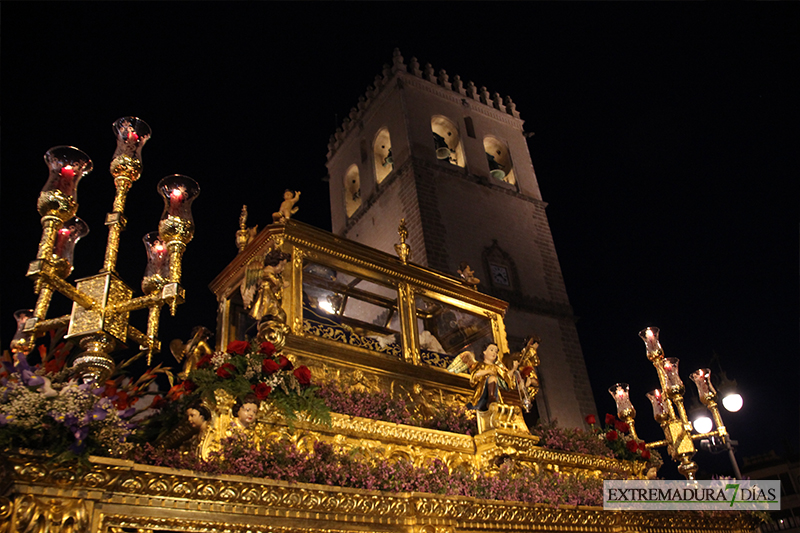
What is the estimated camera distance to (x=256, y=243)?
24.8 feet

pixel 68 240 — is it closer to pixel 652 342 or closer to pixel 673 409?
pixel 652 342

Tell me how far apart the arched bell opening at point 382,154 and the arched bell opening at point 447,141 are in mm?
2192

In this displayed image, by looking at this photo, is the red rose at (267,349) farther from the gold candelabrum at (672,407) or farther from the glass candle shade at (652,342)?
the glass candle shade at (652,342)

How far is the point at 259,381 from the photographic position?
546 cm

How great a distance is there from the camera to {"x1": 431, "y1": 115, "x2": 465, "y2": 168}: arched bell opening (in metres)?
25.5

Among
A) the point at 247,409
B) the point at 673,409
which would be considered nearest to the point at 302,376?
the point at 247,409

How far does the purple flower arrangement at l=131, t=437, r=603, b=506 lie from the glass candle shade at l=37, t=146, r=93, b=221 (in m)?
1.97

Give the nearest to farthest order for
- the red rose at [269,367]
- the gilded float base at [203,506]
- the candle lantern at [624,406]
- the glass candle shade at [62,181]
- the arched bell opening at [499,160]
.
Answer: the gilded float base at [203,506] → the glass candle shade at [62,181] → the red rose at [269,367] → the candle lantern at [624,406] → the arched bell opening at [499,160]

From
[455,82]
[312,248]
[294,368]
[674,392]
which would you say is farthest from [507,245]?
[294,368]

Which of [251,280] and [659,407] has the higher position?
[251,280]

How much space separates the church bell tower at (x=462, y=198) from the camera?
2070 centimetres

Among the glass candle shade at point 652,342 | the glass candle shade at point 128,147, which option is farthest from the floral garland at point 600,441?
Result: the glass candle shade at point 128,147

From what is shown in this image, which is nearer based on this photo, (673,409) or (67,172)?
(67,172)

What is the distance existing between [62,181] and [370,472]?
359 centimetres
